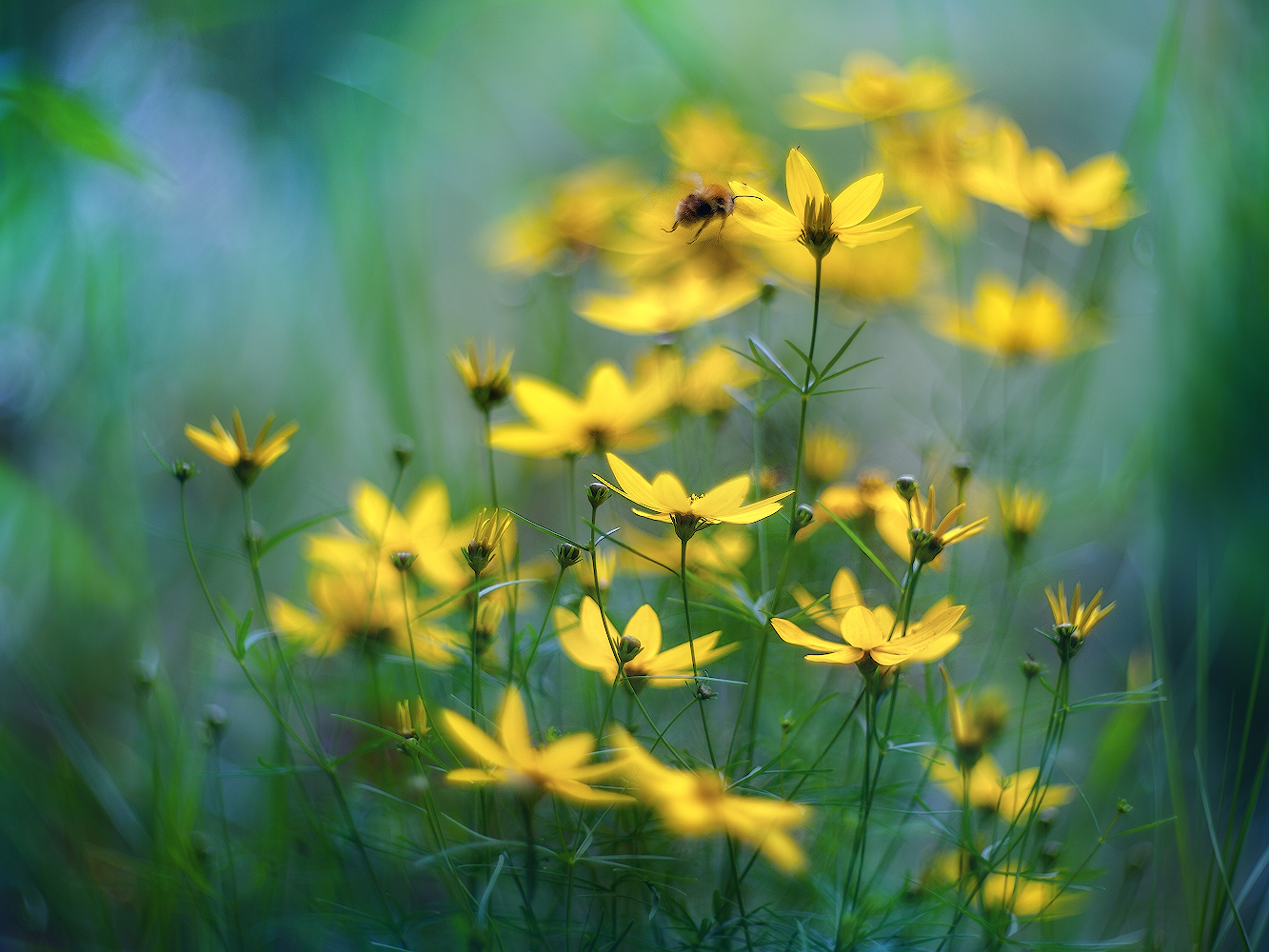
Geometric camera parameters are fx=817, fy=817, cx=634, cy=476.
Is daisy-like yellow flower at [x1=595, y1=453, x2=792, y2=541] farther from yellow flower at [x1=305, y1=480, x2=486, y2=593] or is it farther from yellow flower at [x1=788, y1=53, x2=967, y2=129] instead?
yellow flower at [x1=788, y1=53, x2=967, y2=129]

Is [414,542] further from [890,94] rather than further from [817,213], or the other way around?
[890,94]

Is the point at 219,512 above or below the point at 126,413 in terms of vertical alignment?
below

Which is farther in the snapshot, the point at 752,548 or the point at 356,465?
the point at 356,465

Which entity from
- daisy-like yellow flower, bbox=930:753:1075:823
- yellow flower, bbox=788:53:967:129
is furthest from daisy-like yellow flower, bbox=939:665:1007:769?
yellow flower, bbox=788:53:967:129

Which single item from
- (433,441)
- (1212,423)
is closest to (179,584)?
(433,441)

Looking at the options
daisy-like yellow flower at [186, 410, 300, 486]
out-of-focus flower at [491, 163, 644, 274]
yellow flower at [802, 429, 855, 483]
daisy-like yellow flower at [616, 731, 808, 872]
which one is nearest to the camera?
daisy-like yellow flower at [616, 731, 808, 872]

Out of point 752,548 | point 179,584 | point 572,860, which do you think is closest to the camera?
point 572,860

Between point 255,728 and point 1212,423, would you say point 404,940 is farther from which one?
point 1212,423
